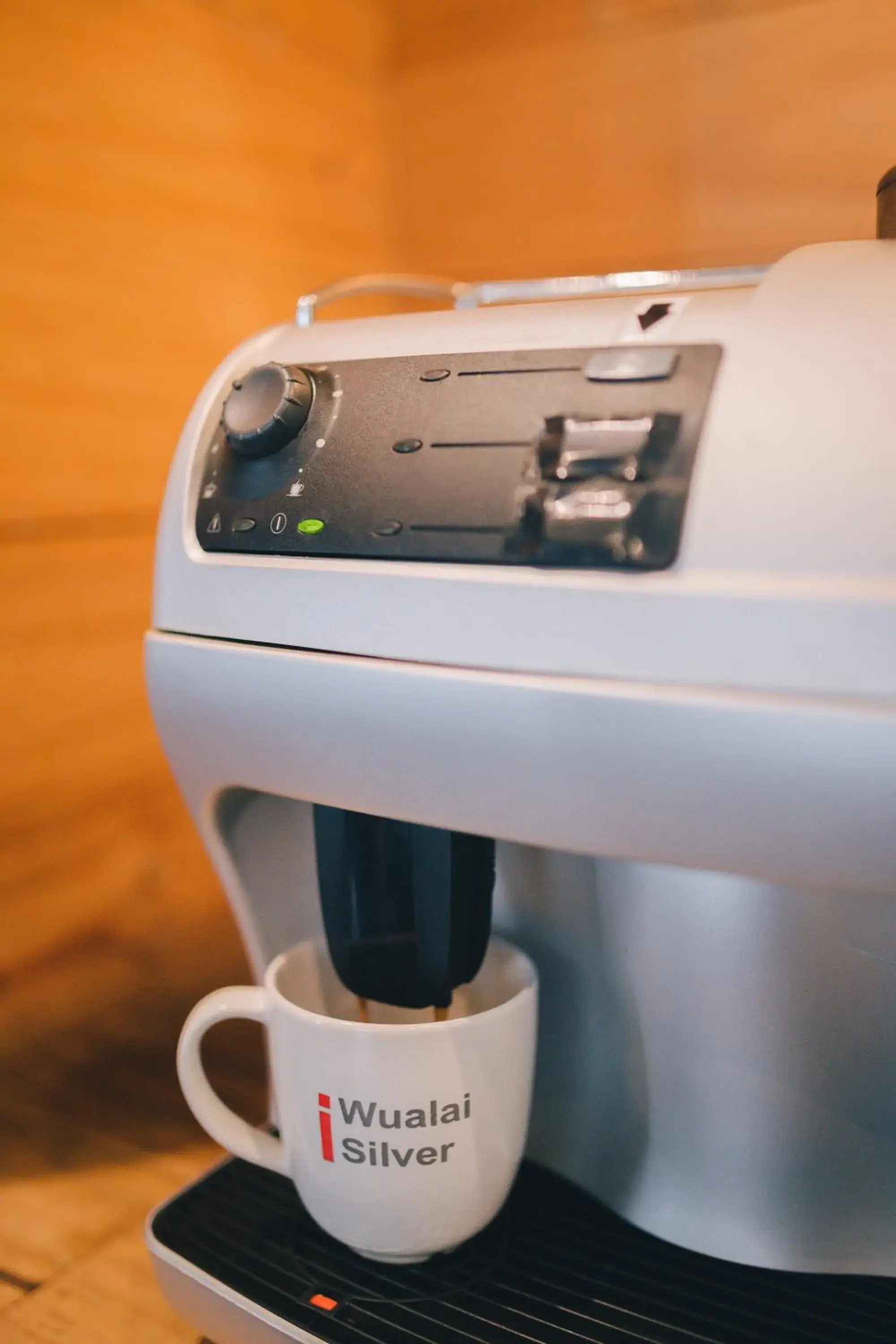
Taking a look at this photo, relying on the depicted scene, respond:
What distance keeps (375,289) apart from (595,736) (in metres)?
0.27

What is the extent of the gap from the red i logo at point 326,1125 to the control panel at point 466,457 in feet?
0.64

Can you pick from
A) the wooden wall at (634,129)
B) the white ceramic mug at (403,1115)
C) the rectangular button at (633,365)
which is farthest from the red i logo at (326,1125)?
the wooden wall at (634,129)

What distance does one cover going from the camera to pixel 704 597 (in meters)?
0.27

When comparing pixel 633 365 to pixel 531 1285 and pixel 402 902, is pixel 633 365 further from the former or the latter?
pixel 531 1285

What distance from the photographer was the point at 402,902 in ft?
1.23

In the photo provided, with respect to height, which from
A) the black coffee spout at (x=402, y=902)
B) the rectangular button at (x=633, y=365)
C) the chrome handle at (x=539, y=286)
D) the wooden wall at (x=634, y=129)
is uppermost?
the wooden wall at (x=634, y=129)

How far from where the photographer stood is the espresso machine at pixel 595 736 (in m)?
0.27

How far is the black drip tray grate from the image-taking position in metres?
0.36

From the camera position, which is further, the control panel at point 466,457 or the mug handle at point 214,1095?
the mug handle at point 214,1095

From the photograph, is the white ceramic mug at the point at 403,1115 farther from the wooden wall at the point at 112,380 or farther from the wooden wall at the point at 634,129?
the wooden wall at the point at 634,129

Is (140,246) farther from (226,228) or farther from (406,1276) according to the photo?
(406,1276)

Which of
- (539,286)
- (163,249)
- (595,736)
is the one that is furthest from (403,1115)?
(163,249)

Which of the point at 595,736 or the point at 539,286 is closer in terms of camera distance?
the point at 595,736

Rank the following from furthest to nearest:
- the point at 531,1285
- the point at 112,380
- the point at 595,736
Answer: the point at 112,380 < the point at 531,1285 < the point at 595,736
